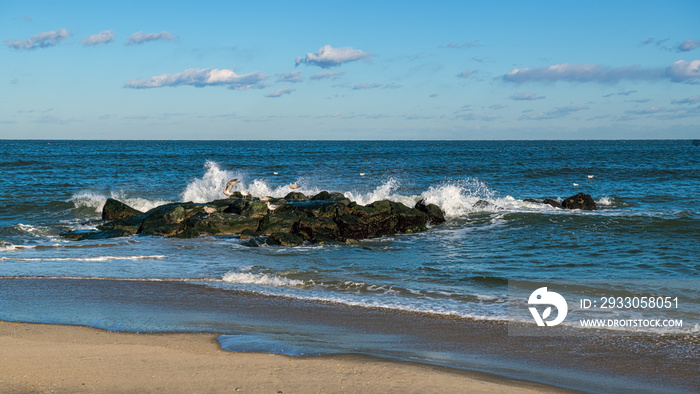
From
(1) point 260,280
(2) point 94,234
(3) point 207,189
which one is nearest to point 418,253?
(1) point 260,280

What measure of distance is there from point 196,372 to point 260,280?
16.7 feet

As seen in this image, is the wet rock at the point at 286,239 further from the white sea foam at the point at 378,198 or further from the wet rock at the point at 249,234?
the white sea foam at the point at 378,198

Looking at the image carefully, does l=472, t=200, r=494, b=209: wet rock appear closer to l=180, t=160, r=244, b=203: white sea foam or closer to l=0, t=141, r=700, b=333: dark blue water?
l=0, t=141, r=700, b=333: dark blue water

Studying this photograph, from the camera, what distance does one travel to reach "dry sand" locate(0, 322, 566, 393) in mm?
5508

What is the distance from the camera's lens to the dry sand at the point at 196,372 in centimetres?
551

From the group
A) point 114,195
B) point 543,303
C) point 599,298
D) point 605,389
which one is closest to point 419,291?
point 543,303

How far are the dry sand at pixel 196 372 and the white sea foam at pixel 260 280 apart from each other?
3.79m

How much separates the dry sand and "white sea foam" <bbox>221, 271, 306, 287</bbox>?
3.79 meters

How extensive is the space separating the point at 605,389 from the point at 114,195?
83.6 ft

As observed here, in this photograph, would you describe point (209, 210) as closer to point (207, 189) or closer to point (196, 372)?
point (207, 189)

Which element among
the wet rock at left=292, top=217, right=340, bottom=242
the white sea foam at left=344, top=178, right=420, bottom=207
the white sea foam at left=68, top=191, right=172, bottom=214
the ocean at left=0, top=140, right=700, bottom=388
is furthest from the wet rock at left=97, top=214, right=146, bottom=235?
the white sea foam at left=344, top=178, right=420, bottom=207

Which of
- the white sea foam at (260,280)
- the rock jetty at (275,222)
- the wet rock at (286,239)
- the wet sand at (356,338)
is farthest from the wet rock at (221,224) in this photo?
the wet sand at (356,338)

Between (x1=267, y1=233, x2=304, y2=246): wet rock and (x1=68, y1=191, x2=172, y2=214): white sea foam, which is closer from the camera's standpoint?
(x1=267, y1=233, x2=304, y2=246): wet rock

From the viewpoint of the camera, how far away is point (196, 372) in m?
5.93
